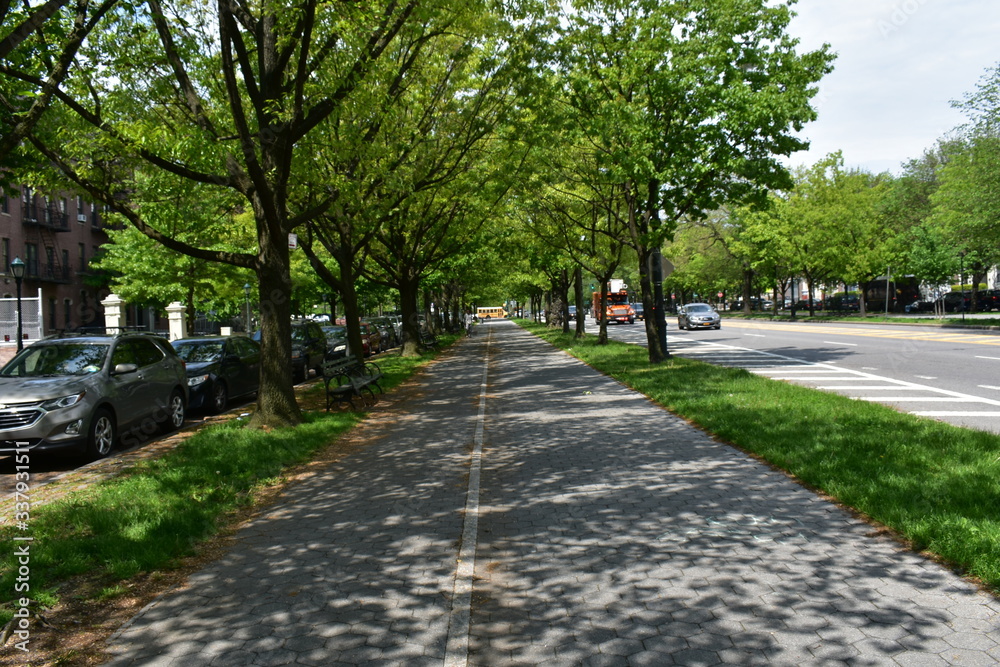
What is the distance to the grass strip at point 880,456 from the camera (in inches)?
199

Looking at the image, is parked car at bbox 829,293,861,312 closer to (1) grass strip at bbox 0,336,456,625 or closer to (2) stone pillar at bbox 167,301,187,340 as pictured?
(2) stone pillar at bbox 167,301,187,340

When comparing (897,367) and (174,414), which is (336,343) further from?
(897,367)

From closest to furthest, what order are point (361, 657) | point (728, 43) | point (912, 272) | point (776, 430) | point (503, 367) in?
point (361, 657) → point (776, 430) → point (728, 43) → point (503, 367) → point (912, 272)

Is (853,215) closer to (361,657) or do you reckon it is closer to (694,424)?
(694,424)

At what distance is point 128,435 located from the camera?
1142 cm

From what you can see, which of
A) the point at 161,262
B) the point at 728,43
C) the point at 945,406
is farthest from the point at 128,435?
the point at 161,262

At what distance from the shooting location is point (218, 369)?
14.5 metres

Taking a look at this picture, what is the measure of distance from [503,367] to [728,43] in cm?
1134

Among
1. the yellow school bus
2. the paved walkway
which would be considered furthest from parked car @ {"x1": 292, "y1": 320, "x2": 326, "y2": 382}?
the yellow school bus

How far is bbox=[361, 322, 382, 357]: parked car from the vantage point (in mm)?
30628

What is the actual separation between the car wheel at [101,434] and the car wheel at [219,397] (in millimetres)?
4133

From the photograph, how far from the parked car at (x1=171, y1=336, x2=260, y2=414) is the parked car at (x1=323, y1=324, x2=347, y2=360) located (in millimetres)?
6692

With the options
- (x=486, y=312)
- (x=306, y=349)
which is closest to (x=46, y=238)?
(x=306, y=349)

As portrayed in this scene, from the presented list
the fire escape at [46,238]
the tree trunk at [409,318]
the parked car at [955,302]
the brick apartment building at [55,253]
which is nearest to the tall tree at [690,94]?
the tree trunk at [409,318]
